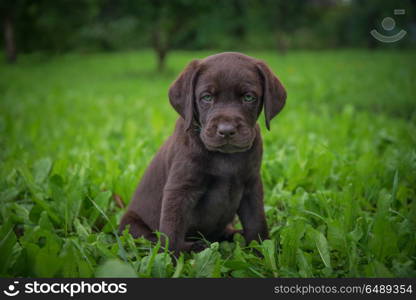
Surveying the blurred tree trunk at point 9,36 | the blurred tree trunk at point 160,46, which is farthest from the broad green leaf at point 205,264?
the blurred tree trunk at point 9,36

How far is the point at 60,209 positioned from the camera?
10.3ft

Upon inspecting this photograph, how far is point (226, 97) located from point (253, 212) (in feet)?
2.63

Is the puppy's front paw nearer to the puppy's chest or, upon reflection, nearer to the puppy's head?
the puppy's chest

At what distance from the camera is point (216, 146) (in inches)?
96.0

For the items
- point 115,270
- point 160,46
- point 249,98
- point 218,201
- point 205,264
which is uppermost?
point 160,46

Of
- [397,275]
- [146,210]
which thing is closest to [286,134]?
[146,210]

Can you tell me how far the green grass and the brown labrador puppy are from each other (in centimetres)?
23

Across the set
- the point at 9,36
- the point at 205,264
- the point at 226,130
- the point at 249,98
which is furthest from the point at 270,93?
the point at 9,36

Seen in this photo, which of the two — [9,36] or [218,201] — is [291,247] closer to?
[218,201]

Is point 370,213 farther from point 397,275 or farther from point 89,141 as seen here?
point 89,141

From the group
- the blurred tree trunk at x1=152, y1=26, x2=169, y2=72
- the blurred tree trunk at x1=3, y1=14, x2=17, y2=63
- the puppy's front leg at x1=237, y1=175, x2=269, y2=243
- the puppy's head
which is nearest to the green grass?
the puppy's front leg at x1=237, y1=175, x2=269, y2=243

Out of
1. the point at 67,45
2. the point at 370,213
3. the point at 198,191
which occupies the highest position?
the point at 67,45

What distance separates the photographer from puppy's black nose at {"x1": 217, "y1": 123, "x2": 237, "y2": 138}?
2.36m

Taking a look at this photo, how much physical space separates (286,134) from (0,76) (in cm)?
1329
